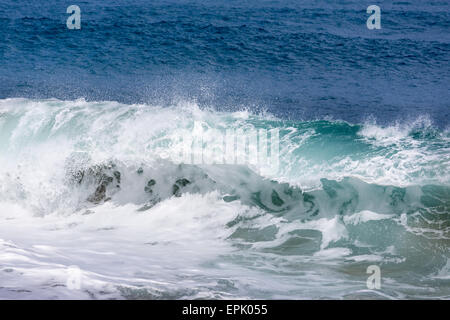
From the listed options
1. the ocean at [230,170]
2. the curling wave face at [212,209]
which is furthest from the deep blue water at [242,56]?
the curling wave face at [212,209]

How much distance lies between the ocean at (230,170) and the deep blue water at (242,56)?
8 centimetres

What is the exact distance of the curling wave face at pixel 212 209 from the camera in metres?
7.25

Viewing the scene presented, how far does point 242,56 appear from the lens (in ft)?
59.7

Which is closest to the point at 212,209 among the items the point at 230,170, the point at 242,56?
the point at 230,170

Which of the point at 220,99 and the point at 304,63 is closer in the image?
the point at 220,99

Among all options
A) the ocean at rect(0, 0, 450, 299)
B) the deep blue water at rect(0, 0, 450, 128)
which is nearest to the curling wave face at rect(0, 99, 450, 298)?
the ocean at rect(0, 0, 450, 299)

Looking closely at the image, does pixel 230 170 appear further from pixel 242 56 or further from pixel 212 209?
pixel 242 56

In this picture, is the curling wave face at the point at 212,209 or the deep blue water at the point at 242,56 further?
the deep blue water at the point at 242,56

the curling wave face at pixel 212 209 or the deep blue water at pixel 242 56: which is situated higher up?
the deep blue water at pixel 242 56

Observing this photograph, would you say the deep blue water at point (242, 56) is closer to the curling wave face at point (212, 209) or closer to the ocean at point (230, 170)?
the ocean at point (230, 170)

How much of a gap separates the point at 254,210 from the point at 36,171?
3.92 meters

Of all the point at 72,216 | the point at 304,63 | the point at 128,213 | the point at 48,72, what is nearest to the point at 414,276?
the point at 128,213

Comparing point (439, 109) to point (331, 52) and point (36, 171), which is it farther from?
point (36, 171)

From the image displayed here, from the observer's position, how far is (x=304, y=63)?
57.1 feet
